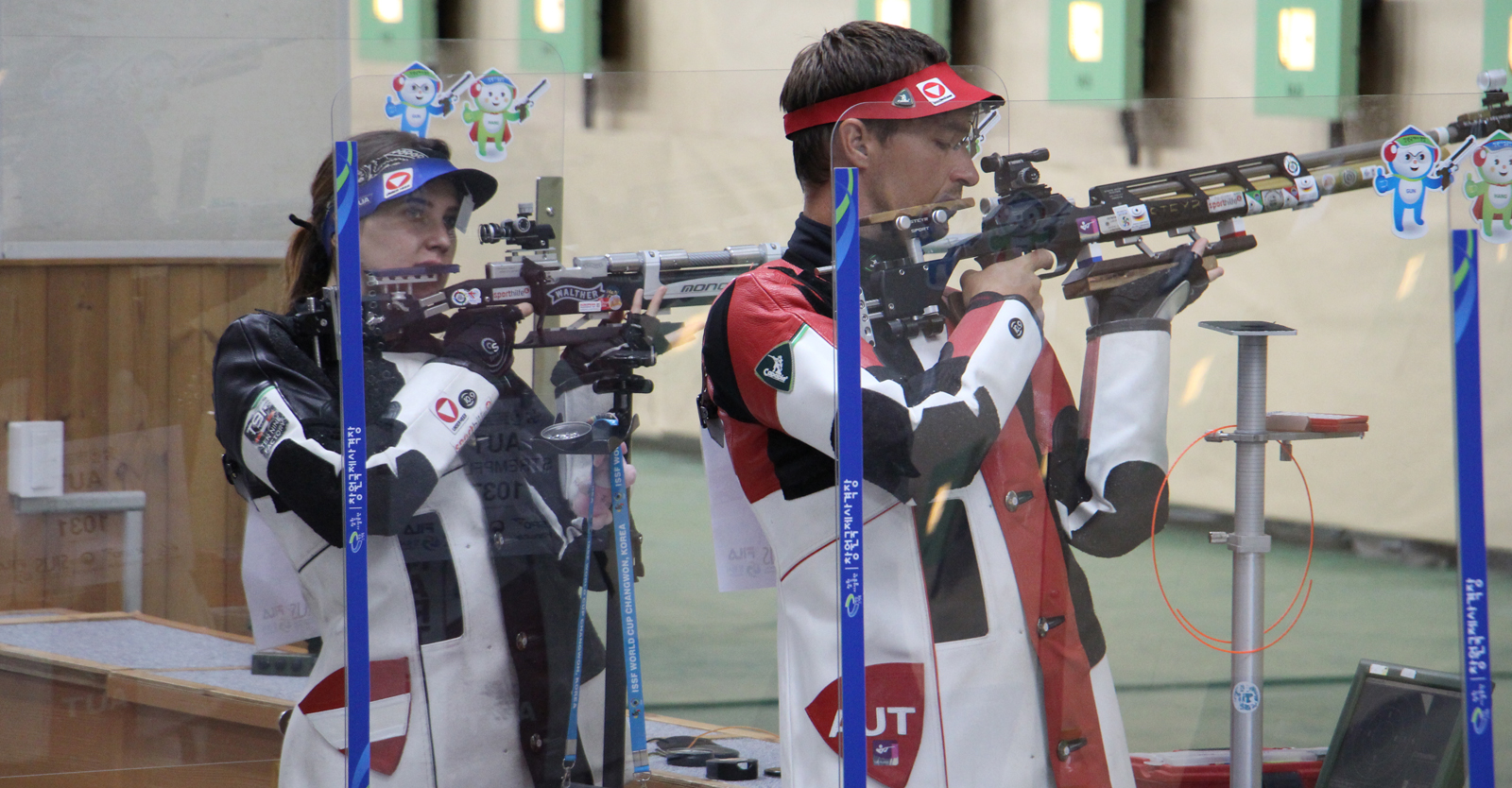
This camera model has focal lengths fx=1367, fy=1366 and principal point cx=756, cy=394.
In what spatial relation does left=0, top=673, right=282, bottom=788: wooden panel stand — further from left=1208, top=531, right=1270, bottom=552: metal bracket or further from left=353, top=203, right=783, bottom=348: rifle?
left=1208, top=531, right=1270, bottom=552: metal bracket

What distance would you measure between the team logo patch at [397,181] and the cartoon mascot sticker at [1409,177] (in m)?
1.25

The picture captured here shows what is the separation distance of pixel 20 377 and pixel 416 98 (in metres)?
0.99

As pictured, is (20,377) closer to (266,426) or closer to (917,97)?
(266,426)

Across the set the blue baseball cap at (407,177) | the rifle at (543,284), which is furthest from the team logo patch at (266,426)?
the blue baseball cap at (407,177)

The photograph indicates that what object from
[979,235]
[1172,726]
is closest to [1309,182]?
[979,235]

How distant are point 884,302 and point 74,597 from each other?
5.19 ft

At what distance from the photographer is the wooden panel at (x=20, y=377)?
2.30 m

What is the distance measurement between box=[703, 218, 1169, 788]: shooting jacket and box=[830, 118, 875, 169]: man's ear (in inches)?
6.4

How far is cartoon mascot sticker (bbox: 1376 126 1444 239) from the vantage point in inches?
66.1

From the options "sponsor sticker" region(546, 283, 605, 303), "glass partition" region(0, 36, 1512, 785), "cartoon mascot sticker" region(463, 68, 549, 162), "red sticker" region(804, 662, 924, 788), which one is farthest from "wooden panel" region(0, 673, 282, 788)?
"red sticker" region(804, 662, 924, 788)

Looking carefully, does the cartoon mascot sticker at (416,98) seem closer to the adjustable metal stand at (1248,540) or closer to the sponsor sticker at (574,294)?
the sponsor sticker at (574,294)

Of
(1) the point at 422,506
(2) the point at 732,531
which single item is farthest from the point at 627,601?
(1) the point at 422,506

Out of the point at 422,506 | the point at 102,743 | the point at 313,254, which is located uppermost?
the point at 313,254

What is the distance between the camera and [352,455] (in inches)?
66.0
